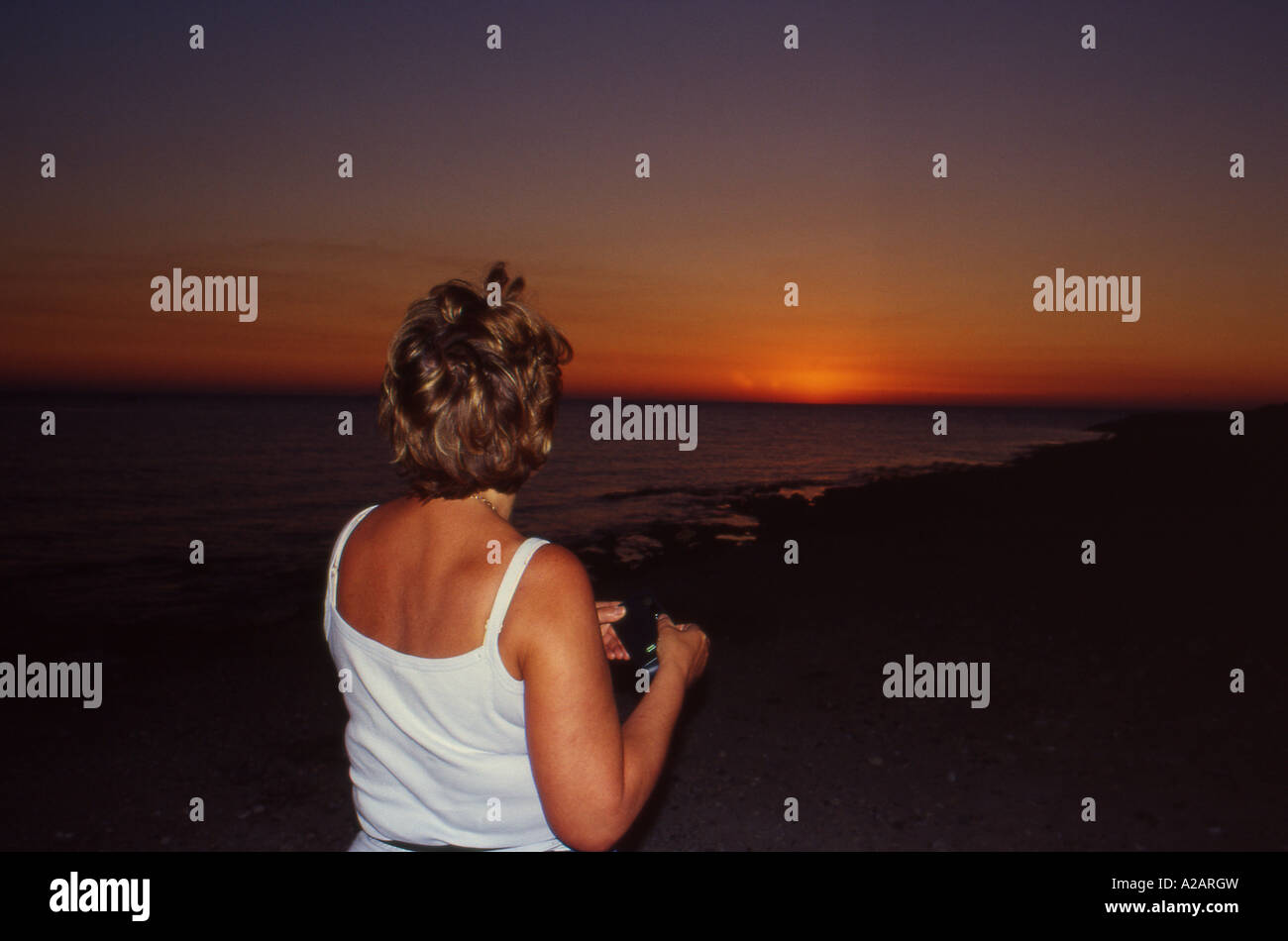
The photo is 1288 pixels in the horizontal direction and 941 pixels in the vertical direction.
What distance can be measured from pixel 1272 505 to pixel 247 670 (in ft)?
83.4

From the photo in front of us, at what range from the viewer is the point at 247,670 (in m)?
10.3

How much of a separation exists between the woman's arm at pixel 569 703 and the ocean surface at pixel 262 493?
239 centimetres

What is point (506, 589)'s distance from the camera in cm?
149

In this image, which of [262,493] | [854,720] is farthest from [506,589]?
[262,493]

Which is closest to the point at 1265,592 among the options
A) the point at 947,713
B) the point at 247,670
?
the point at 947,713

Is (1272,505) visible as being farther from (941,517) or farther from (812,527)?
(812,527)

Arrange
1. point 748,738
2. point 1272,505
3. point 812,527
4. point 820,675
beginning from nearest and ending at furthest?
point 748,738
point 820,675
point 1272,505
point 812,527

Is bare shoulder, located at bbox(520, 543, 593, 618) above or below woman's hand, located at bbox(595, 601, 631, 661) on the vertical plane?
above

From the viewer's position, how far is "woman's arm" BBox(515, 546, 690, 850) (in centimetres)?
147

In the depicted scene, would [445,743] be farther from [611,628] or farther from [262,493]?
[262,493]

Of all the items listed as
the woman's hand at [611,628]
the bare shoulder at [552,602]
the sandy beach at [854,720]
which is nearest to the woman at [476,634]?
the bare shoulder at [552,602]

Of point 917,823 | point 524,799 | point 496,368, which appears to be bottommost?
point 917,823

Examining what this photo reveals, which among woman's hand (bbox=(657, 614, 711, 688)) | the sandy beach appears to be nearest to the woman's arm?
woman's hand (bbox=(657, 614, 711, 688))

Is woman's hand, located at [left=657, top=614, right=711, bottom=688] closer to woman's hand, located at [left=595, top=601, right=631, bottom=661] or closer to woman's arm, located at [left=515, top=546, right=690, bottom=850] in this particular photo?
woman's hand, located at [left=595, top=601, right=631, bottom=661]
